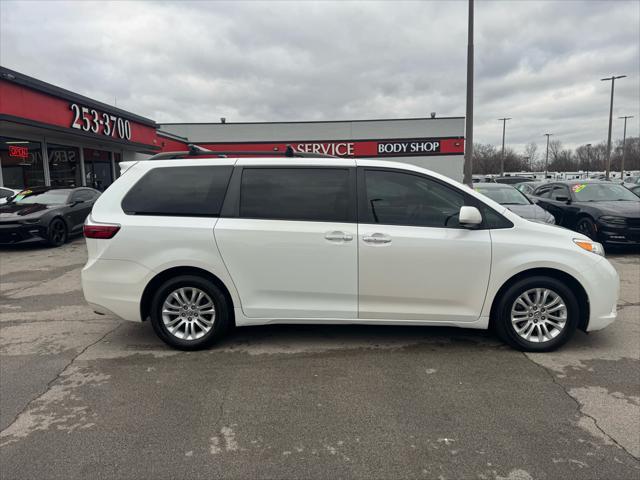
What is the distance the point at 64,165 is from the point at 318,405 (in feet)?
56.8

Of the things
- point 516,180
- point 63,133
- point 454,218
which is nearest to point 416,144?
point 516,180

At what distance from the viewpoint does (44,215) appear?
1008cm

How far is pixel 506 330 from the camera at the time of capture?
4027mm

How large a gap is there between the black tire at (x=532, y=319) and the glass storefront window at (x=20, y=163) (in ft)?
51.1

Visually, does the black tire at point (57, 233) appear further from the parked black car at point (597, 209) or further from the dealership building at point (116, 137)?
the parked black car at point (597, 209)

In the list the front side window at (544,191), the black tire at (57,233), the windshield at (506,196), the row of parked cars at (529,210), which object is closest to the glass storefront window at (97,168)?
the row of parked cars at (529,210)

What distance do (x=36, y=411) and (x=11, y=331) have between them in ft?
7.27

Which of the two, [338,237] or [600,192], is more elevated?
[600,192]

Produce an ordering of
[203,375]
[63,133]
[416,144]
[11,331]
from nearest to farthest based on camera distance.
→ [203,375] → [11,331] → [63,133] → [416,144]

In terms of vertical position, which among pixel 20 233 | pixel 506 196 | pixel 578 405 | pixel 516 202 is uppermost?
pixel 506 196

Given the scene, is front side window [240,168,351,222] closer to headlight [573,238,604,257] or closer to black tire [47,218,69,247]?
headlight [573,238,604,257]

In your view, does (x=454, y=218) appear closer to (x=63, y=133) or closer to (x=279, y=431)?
(x=279, y=431)

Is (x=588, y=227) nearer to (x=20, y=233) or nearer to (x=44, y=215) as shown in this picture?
(x=44, y=215)

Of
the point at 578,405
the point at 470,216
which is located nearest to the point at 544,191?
the point at 470,216
